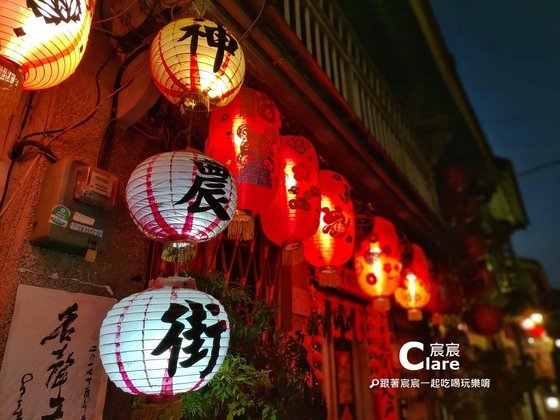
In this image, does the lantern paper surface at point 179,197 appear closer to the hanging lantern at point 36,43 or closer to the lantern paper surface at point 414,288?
the hanging lantern at point 36,43

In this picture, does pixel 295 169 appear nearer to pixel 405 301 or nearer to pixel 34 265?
pixel 34 265

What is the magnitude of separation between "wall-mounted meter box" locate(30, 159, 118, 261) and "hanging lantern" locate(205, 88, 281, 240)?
110 cm

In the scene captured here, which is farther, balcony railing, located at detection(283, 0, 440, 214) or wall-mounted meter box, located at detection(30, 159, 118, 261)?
balcony railing, located at detection(283, 0, 440, 214)

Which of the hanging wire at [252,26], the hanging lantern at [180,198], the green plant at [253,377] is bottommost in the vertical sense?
the green plant at [253,377]

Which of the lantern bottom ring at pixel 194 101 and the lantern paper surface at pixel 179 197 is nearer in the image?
the lantern paper surface at pixel 179 197

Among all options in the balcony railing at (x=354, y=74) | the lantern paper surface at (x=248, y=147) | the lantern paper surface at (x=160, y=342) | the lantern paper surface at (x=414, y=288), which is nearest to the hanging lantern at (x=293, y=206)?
the lantern paper surface at (x=248, y=147)

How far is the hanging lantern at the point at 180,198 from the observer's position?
102 inches

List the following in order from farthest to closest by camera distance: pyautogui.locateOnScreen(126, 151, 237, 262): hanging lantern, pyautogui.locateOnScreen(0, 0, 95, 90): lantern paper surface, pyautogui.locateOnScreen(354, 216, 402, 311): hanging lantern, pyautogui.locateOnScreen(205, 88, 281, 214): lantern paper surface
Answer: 1. pyautogui.locateOnScreen(354, 216, 402, 311): hanging lantern
2. pyautogui.locateOnScreen(205, 88, 281, 214): lantern paper surface
3. pyautogui.locateOnScreen(126, 151, 237, 262): hanging lantern
4. pyautogui.locateOnScreen(0, 0, 95, 90): lantern paper surface

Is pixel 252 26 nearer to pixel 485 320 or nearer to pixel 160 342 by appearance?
pixel 160 342

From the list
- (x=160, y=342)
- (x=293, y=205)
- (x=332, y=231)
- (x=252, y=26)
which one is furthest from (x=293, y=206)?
(x=160, y=342)

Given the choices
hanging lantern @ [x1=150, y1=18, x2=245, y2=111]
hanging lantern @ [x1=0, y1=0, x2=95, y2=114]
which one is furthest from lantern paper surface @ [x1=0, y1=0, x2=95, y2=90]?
hanging lantern @ [x1=150, y1=18, x2=245, y2=111]

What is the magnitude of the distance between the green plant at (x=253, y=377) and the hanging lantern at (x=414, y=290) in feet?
16.5

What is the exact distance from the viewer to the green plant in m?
3.14

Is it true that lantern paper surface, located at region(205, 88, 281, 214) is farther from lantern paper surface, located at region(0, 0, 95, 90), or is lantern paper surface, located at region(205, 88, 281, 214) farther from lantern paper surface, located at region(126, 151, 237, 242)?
lantern paper surface, located at region(0, 0, 95, 90)
